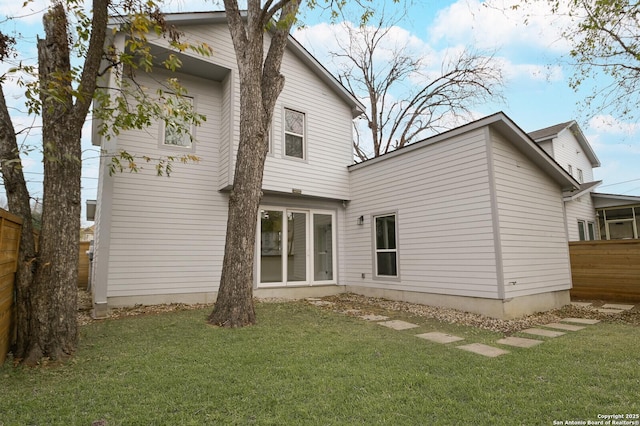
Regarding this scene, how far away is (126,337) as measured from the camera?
4.55m

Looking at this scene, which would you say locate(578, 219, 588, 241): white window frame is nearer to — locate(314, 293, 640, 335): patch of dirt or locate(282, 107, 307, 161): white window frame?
locate(314, 293, 640, 335): patch of dirt

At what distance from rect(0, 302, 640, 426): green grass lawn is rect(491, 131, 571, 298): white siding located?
6.02 feet

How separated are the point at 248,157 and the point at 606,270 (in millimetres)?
9133

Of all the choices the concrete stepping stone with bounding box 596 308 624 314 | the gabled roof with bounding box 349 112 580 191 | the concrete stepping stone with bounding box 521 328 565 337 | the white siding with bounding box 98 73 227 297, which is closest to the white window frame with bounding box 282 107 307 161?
the white siding with bounding box 98 73 227 297

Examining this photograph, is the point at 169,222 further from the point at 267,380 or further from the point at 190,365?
the point at 267,380

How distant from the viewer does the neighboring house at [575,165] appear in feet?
41.5

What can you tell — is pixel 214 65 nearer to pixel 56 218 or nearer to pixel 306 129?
pixel 306 129

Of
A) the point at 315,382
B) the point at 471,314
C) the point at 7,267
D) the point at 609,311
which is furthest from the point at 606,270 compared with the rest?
the point at 7,267

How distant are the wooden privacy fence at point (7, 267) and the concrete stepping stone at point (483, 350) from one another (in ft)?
16.3

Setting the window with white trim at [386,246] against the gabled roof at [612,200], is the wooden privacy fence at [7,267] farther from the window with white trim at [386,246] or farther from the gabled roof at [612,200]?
the gabled roof at [612,200]

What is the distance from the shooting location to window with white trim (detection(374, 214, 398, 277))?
8195mm

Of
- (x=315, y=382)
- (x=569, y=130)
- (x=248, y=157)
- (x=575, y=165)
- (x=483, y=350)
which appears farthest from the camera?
(x=575, y=165)

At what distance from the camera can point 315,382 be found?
2959mm

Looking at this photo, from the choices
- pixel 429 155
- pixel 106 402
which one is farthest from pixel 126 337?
pixel 429 155
